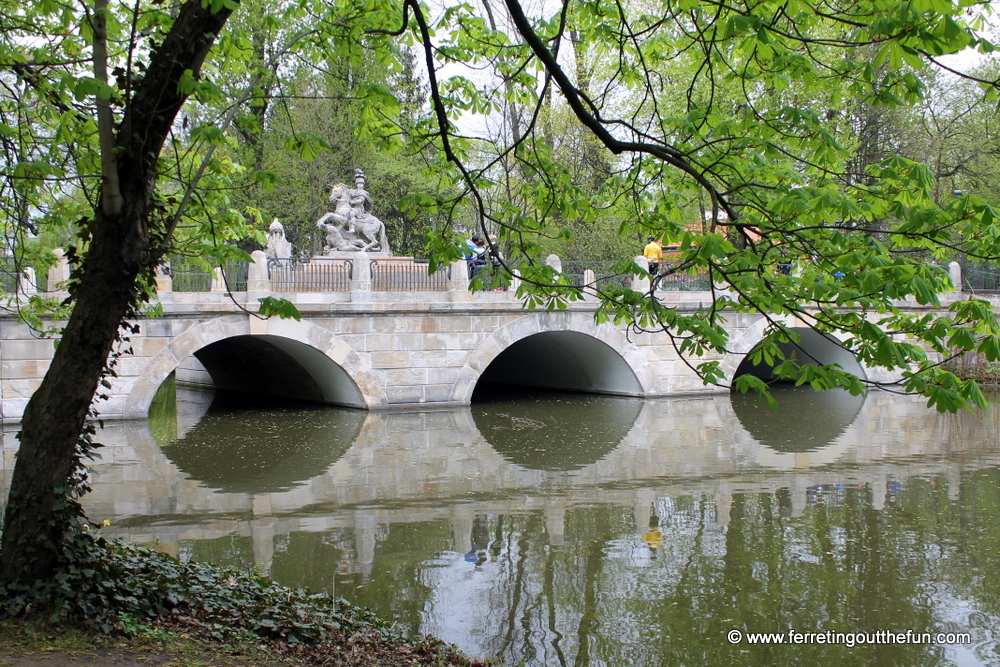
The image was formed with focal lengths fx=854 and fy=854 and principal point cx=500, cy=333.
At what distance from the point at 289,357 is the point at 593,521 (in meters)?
10.8

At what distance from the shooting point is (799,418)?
629 inches

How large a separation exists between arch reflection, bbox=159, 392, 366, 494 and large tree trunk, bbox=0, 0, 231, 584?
5.51 metres

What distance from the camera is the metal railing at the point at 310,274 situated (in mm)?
15469

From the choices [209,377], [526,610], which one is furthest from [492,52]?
[209,377]

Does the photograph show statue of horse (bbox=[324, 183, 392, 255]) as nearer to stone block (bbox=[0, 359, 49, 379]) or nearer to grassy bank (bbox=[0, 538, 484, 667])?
stone block (bbox=[0, 359, 49, 379])

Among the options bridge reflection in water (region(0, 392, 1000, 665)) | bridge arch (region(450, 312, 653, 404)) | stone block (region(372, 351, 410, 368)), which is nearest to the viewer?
bridge reflection in water (region(0, 392, 1000, 665))

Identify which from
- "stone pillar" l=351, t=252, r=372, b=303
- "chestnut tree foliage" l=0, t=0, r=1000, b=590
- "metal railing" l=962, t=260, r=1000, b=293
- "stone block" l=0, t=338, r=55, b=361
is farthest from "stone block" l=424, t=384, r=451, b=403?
"metal railing" l=962, t=260, r=1000, b=293

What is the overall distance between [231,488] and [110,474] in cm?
177

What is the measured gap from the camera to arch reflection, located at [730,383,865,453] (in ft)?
43.6

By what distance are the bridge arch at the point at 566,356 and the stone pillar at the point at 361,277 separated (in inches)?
95.8

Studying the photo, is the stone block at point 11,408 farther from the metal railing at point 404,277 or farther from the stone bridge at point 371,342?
the metal railing at point 404,277

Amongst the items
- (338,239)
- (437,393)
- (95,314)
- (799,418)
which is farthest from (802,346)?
(95,314)

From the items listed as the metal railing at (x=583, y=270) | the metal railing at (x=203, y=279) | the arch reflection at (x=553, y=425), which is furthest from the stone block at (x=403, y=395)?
the metal railing at (x=583, y=270)

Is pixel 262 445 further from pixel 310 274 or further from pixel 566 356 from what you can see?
pixel 566 356
